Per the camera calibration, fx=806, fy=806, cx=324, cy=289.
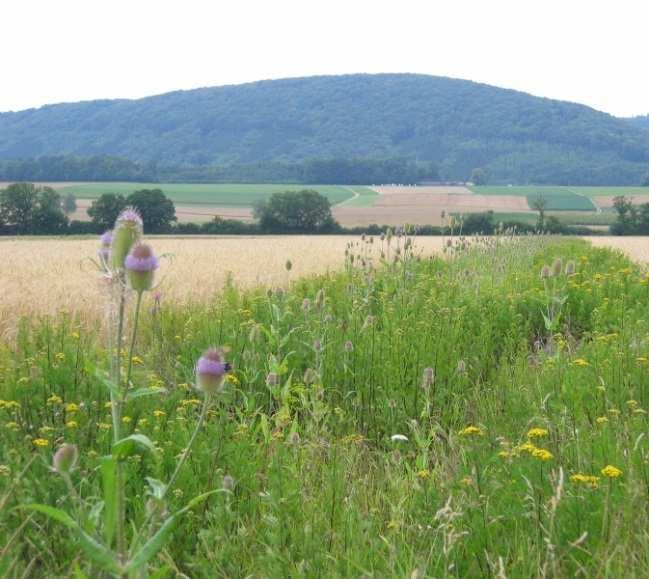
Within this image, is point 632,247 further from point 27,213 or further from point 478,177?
point 478,177

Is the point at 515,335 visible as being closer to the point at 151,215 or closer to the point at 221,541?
the point at 221,541

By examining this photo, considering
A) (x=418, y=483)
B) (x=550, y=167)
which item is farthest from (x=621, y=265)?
(x=550, y=167)

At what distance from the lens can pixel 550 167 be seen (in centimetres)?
13775

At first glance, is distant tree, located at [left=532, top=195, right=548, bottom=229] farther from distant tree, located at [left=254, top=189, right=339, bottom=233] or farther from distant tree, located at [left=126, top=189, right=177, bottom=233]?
distant tree, located at [left=126, top=189, right=177, bottom=233]

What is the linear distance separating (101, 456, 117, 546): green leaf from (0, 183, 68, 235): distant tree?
4746 centimetres

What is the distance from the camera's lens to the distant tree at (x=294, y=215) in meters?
53.9

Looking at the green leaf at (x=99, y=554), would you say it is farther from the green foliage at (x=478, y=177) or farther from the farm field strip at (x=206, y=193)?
the green foliage at (x=478, y=177)

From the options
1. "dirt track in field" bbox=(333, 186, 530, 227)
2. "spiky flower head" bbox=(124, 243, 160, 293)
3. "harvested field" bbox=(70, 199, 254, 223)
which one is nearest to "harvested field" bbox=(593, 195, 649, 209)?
"dirt track in field" bbox=(333, 186, 530, 227)

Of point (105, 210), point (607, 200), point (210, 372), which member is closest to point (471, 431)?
point (210, 372)

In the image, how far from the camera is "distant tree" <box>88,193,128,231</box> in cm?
4940

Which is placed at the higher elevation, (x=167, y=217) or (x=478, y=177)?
(x=478, y=177)

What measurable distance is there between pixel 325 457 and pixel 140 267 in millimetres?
2058

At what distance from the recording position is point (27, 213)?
157 feet

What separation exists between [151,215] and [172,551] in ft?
155
